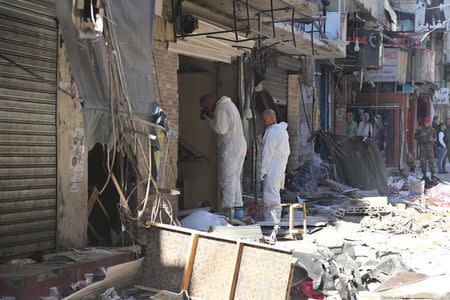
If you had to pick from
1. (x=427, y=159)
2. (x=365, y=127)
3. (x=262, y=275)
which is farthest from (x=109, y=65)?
(x=365, y=127)

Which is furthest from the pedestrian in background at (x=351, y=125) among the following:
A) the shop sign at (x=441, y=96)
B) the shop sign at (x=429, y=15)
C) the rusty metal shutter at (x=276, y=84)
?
the shop sign at (x=441, y=96)

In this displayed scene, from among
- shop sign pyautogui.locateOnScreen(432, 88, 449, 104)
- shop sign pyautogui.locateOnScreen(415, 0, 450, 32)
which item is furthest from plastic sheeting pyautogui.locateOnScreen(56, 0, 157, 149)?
shop sign pyautogui.locateOnScreen(432, 88, 449, 104)

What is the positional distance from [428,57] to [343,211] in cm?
1488

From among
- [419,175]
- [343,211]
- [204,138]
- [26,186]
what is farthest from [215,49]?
[419,175]

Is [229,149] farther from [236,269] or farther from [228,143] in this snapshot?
[236,269]

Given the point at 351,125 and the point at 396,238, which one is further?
the point at 351,125

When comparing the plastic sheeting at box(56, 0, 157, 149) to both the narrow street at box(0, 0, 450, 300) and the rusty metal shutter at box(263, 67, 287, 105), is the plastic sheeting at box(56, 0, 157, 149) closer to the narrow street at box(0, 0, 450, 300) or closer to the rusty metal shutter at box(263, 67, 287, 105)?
the narrow street at box(0, 0, 450, 300)

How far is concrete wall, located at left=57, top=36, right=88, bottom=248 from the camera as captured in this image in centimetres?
667

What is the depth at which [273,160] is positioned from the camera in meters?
10.4

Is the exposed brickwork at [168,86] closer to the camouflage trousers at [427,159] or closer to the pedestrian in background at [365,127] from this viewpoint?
the camouflage trousers at [427,159]

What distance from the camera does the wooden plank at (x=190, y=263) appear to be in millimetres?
5738

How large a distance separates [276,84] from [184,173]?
4.35 meters

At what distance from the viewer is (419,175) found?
20.5 metres

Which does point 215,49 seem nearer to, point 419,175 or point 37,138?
point 37,138
